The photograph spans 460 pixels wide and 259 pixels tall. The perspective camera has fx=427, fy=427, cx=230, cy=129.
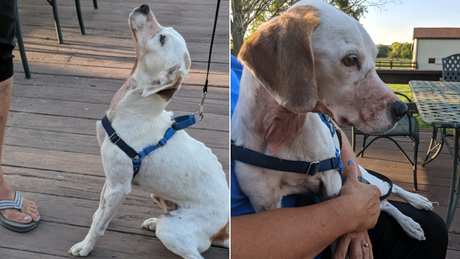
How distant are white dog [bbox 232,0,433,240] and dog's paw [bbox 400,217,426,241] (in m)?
0.51

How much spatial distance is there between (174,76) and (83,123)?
1231 mm

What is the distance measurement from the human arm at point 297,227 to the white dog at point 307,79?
5.5 inches

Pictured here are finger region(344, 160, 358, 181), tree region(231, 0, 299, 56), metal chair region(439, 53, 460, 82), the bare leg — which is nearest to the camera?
tree region(231, 0, 299, 56)

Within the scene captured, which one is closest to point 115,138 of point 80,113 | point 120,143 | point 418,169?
point 120,143

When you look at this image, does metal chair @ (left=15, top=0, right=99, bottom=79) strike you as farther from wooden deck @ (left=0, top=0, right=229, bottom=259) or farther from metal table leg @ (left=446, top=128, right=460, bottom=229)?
metal table leg @ (left=446, top=128, right=460, bottom=229)

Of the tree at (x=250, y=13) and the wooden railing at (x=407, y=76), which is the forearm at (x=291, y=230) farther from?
the wooden railing at (x=407, y=76)

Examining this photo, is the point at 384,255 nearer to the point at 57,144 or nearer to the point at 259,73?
the point at 259,73

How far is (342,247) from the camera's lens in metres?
0.94

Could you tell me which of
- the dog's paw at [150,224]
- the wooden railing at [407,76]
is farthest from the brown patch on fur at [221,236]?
the wooden railing at [407,76]

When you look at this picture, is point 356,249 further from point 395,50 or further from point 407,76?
point 407,76

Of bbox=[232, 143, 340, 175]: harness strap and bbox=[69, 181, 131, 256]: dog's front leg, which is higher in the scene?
bbox=[232, 143, 340, 175]: harness strap

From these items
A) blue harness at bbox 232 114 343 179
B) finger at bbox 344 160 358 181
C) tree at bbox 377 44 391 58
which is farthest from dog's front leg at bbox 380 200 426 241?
tree at bbox 377 44 391 58

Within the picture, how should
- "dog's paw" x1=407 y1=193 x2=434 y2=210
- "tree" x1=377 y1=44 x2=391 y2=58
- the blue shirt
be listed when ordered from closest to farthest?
"tree" x1=377 y1=44 x2=391 y2=58, the blue shirt, "dog's paw" x1=407 y1=193 x2=434 y2=210

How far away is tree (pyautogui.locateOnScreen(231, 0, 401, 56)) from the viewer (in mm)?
677
